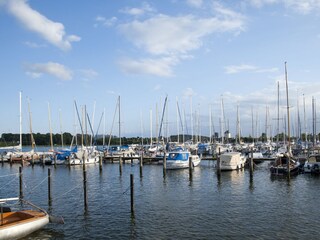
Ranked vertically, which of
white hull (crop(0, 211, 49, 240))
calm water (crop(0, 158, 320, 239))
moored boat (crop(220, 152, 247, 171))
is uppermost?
moored boat (crop(220, 152, 247, 171))

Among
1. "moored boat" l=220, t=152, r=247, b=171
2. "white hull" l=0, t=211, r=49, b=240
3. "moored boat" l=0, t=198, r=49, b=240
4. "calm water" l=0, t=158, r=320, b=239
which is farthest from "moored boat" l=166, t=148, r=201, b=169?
"white hull" l=0, t=211, r=49, b=240

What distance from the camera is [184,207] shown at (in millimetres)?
A: 29094

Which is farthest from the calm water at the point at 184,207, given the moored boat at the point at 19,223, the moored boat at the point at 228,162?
the moored boat at the point at 228,162

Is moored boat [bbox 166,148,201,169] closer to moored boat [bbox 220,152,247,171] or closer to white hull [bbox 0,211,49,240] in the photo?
moored boat [bbox 220,152,247,171]

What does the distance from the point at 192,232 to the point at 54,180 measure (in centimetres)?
3032

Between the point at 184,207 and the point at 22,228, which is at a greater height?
the point at 22,228

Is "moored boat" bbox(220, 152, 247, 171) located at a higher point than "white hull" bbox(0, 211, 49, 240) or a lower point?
higher

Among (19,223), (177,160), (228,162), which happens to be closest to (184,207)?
(19,223)

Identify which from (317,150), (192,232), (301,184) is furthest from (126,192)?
(317,150)

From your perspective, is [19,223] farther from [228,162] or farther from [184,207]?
[228,162]

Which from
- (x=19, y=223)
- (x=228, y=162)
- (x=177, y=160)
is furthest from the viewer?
(x=177, y=160)

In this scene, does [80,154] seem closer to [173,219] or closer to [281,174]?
[281,174]

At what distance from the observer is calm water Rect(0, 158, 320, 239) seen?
881 inches

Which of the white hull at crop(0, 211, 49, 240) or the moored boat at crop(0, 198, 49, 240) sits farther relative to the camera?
the moored boat at crop(0, 198, 49, 240)
